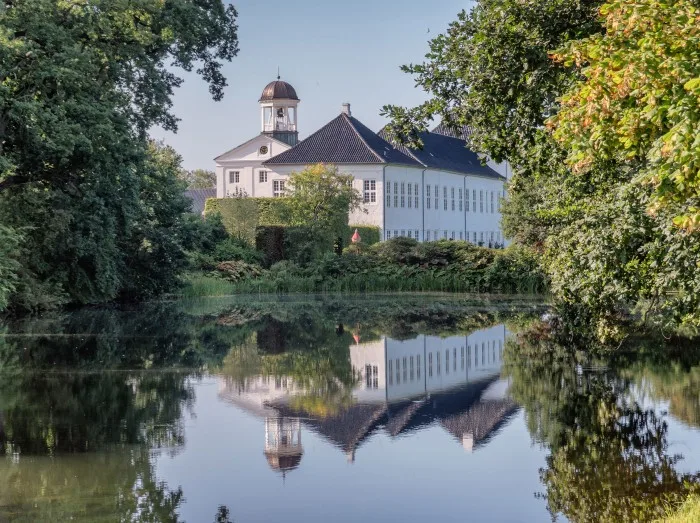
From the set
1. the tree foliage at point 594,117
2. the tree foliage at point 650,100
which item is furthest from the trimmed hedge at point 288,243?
the tree foliage at point 650,100

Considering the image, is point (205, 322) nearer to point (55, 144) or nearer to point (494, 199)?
point (55, 144)

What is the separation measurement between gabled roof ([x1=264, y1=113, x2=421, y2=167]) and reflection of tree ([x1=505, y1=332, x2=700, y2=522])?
62.1 meters

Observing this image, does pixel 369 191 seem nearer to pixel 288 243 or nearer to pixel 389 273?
pixel 288 243

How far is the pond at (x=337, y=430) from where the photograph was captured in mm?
11039

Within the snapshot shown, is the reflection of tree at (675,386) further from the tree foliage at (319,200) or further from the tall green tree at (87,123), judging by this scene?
the tree foliage at (319,200)

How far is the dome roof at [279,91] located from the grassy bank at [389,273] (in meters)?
43.5

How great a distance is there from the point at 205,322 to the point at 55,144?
748 centimetres

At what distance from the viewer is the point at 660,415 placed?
1575 cm

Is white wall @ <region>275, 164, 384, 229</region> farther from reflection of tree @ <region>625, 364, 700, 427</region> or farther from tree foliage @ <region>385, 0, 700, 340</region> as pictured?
tree foliage @ <region>385, 0, 700, 340</region>

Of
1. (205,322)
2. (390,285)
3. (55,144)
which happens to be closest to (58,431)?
(55,144)

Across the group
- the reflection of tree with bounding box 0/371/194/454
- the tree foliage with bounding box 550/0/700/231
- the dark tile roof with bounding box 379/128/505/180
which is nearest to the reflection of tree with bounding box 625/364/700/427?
the reflection of tree with bounding box 0/371/194/454

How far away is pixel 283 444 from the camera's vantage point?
14195 millimetres

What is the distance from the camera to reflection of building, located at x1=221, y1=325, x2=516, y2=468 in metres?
15.4

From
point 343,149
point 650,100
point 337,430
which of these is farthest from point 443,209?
point 650,100
